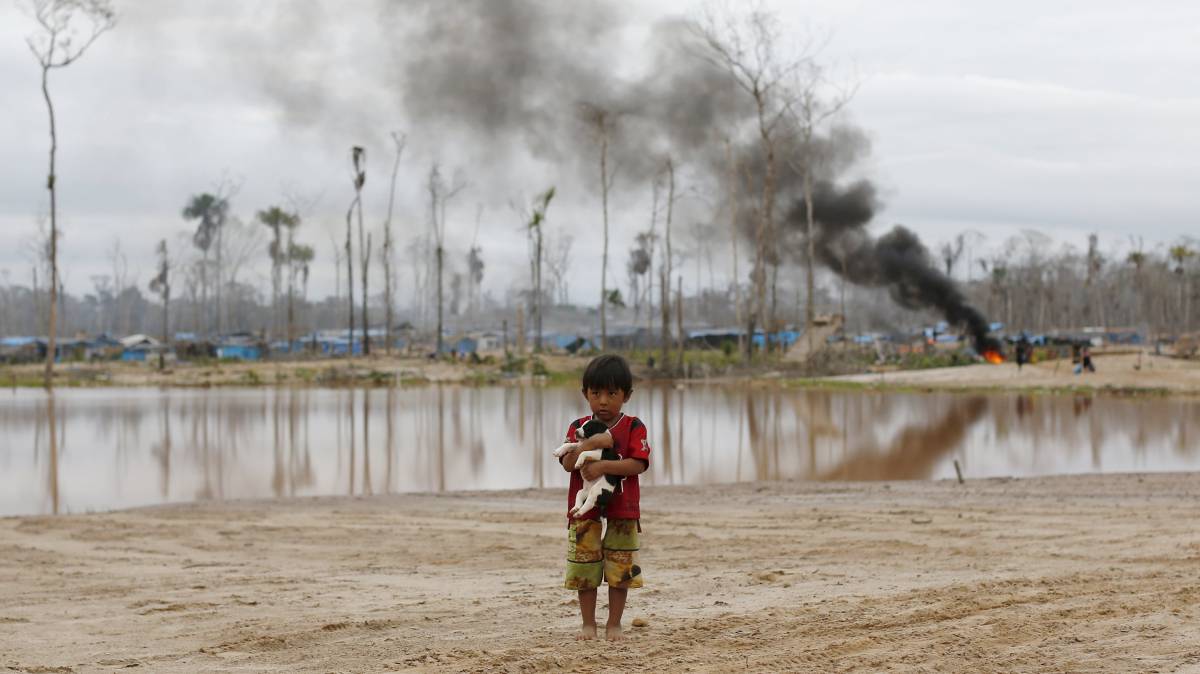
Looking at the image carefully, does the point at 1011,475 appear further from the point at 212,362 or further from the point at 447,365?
the point at 212,362

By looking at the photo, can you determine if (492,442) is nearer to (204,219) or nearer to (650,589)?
(650,589)

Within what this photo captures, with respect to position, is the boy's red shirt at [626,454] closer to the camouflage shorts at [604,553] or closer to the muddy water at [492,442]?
the camouflage shorts at [604,553]

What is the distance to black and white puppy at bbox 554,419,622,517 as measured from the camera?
5.66 metres

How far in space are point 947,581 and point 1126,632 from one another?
197cm

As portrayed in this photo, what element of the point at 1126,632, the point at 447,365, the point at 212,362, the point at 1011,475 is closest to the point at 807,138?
the point at 447,365

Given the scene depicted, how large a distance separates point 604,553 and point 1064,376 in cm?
4220

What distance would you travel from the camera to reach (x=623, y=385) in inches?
227

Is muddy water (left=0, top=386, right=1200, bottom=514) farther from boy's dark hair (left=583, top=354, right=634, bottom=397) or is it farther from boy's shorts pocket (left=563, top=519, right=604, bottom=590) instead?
boy's dark hair (left=583, top=354, right=634, bottom=397)

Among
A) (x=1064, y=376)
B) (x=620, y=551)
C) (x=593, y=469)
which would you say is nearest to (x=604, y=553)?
(x=620, y=551)

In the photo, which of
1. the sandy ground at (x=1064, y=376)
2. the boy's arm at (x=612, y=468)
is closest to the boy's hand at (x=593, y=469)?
the boy's arm at (x=612, y=468)

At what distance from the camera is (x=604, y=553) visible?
5832mm

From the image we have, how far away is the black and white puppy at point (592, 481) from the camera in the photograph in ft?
18.6

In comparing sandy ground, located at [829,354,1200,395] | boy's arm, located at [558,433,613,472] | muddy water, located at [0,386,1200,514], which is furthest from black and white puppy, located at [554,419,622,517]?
sandy ground, located at [829,354,1200,395]

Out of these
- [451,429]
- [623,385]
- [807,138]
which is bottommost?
[451,429]
